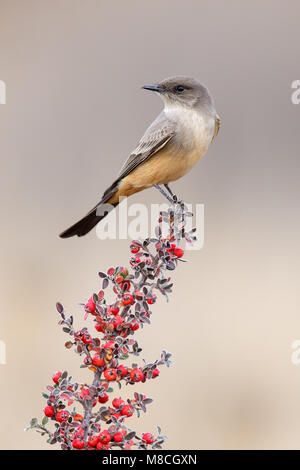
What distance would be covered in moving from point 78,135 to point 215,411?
4073mm

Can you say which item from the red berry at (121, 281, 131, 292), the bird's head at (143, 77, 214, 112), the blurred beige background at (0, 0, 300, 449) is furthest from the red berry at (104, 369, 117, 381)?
the blurred beige background at (0, 0, 300, 449)

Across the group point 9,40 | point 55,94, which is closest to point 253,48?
point 55,94

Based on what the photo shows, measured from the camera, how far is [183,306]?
5.80 metres

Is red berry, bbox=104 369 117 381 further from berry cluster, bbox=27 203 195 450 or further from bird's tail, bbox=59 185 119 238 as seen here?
bird's tail, bbox=59 185 119 238

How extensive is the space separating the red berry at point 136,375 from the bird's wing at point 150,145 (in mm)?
1870

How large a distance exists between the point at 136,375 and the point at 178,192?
522 centimetres

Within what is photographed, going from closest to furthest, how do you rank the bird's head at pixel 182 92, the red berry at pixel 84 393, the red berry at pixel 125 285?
the red berry at pixel 84 393
the red berry at pixel 125 285
the bird's head at pixel 182 92

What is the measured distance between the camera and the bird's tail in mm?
3285

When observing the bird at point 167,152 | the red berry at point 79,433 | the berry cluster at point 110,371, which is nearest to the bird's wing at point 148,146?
the bird at point 167,152

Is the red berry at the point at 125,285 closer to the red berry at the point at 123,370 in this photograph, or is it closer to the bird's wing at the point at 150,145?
the red berry at the point at 123,370

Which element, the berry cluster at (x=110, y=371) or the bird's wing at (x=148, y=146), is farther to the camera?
the bird's wing at (x=148, y=146)

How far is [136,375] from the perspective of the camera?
72.8 inches

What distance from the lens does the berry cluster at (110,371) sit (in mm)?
1750

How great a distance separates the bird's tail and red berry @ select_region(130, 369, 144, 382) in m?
1.42
